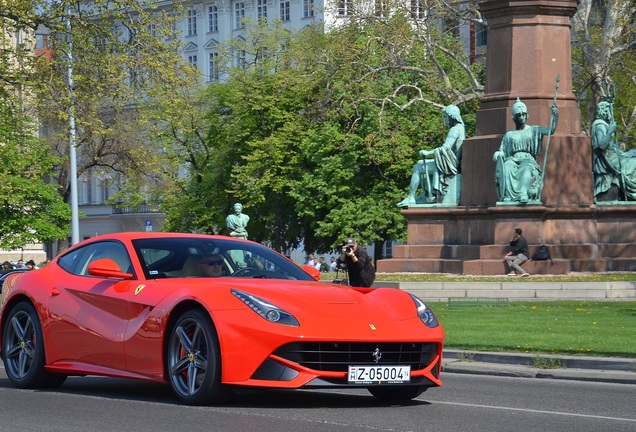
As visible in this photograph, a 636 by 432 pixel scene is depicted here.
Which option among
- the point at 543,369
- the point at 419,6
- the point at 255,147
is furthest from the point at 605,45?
the point at 543,369

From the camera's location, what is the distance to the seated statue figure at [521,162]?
111 ft

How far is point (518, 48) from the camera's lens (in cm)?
3422

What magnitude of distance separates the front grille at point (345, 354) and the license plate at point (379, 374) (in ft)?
0.12

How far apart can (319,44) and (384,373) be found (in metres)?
44.9

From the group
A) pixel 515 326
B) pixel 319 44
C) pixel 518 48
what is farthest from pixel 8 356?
pixel 319 44

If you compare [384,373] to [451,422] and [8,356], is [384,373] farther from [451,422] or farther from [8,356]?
[8,356]

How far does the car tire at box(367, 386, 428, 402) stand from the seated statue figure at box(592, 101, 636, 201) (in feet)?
81.1

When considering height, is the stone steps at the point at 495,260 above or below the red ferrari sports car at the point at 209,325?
below

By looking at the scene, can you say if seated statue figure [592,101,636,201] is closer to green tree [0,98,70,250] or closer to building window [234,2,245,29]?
green tree [0,98,70,250]

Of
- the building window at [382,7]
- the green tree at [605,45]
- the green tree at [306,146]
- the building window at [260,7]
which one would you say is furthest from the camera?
the building window at [260,7]

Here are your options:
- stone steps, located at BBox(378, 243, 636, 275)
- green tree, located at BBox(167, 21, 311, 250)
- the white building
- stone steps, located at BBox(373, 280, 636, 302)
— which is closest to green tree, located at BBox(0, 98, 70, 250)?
green tree, located at BBox(167, 21, 311, 250)

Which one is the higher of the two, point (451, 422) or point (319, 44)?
point (319, 44)

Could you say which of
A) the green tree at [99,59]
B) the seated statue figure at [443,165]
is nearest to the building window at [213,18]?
the seated statue figure at [443,165]

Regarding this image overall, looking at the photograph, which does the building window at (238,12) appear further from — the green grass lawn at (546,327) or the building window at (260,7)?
the green grass lawn at (546,327)
